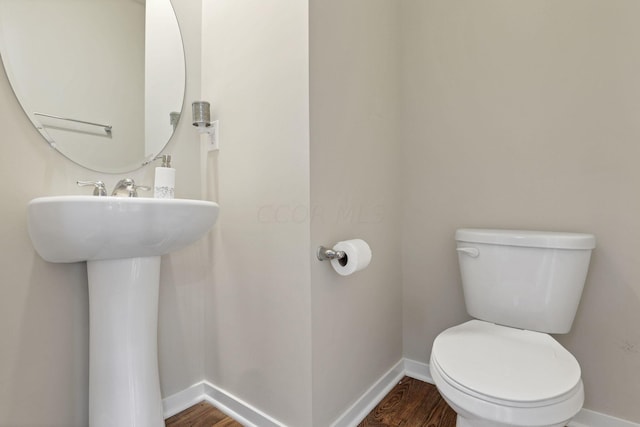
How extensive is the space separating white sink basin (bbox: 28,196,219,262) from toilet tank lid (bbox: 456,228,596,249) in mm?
989

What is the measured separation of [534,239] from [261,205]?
3.18 ft

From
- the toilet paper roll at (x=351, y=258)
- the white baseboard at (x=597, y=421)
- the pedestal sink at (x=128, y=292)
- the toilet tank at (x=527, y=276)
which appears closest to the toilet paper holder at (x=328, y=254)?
the toilet paper roll at (x=351, y=258)

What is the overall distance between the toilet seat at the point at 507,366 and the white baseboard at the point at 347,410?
46cm

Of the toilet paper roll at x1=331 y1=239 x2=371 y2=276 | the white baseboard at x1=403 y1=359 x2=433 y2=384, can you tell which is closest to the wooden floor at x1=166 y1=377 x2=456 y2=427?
the white baseboard at x1=403 y1=359 x2=433 y2=384

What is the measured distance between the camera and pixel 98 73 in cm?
109

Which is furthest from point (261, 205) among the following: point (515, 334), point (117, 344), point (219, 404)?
point (515, 334)

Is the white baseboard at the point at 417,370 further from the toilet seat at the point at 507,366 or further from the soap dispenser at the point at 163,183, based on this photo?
the soap dispenser at the point at 163,183

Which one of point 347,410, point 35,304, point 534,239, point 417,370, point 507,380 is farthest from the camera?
point 417,370

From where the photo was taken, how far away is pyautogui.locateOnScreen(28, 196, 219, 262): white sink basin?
0.74m

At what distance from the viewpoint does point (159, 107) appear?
4.07 feet

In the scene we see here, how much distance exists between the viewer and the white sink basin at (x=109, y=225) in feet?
2.43

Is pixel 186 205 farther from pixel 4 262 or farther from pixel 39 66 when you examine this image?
pixel 39 66

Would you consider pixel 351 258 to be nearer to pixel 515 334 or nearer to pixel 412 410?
pixel 515 334

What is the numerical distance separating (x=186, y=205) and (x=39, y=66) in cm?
66
